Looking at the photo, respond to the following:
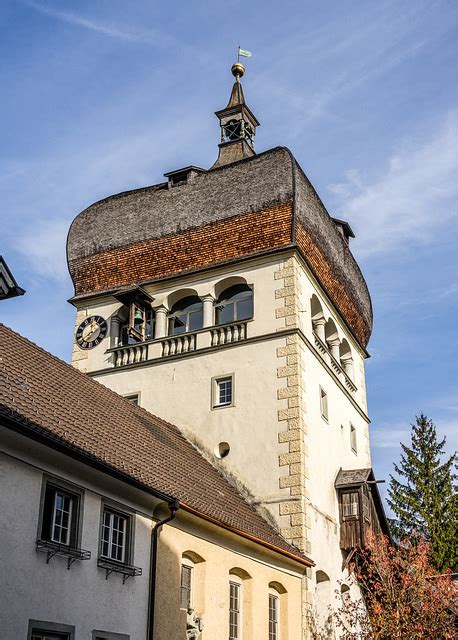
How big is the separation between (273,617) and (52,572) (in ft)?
24.0

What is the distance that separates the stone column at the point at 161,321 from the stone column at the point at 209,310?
3.98ft

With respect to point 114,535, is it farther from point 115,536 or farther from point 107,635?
point 107,635

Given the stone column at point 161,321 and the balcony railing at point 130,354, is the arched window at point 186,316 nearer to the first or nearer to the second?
the stone column at point 161,321

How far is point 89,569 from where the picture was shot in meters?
12.3

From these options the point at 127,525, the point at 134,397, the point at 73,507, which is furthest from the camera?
the point at 134,397

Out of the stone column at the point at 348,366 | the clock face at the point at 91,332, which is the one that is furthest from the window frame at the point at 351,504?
the clock face at the point at 91,332

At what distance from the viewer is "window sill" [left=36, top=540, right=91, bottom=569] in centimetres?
1137

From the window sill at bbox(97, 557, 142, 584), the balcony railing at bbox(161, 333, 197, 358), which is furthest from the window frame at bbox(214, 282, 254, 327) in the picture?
the window sill at bbox(97, 557, 142, 584)

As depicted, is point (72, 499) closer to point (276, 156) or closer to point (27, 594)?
point (27, 594)

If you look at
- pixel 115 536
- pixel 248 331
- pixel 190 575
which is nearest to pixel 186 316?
pixel 248 331

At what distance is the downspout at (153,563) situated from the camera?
1342 cm

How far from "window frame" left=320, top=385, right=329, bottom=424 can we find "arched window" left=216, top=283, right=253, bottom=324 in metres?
2.73

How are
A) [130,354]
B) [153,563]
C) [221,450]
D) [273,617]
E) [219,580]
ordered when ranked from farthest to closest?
[130,354] → [221,450] → [273,617] → [219,580] → [153,563]

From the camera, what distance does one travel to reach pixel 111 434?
1590cm
